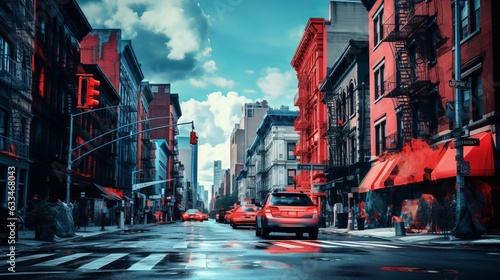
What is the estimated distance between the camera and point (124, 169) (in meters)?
68.7

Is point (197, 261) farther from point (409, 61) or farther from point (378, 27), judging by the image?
point (378, 27)

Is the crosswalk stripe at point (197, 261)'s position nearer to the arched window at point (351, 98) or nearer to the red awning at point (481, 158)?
the red awning at point (481, 158)

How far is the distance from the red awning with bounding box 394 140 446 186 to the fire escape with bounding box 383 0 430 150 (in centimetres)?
119

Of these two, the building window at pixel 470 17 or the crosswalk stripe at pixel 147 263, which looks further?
the building window at pixel 470 17

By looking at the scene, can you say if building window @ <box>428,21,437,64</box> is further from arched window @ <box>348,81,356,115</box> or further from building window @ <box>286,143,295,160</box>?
building window @ <box>286,143,295,160</box>

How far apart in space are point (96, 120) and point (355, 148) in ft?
74.9

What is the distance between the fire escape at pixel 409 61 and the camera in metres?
28.4

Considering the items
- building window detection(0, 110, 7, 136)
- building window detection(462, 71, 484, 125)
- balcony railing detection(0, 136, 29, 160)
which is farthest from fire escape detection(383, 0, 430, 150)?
building window detection(0, 110, 7, 136)

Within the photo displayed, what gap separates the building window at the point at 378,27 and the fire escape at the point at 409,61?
431cm

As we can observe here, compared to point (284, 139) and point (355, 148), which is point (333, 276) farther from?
point (284, 139)

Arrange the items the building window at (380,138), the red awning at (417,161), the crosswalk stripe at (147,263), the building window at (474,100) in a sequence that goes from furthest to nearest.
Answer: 1. the building window at (380,138)
2. the red awning at (417,161)
3. the building window at (474,100)
4. the crosswalk stripe at (147,263)

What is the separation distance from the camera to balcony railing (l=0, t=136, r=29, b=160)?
2644 centimetres

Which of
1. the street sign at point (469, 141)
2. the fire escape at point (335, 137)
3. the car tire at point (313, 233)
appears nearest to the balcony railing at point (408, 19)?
the street sign at point (469, 141)

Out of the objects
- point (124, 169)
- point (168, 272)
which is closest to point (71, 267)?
point (168, 272)
